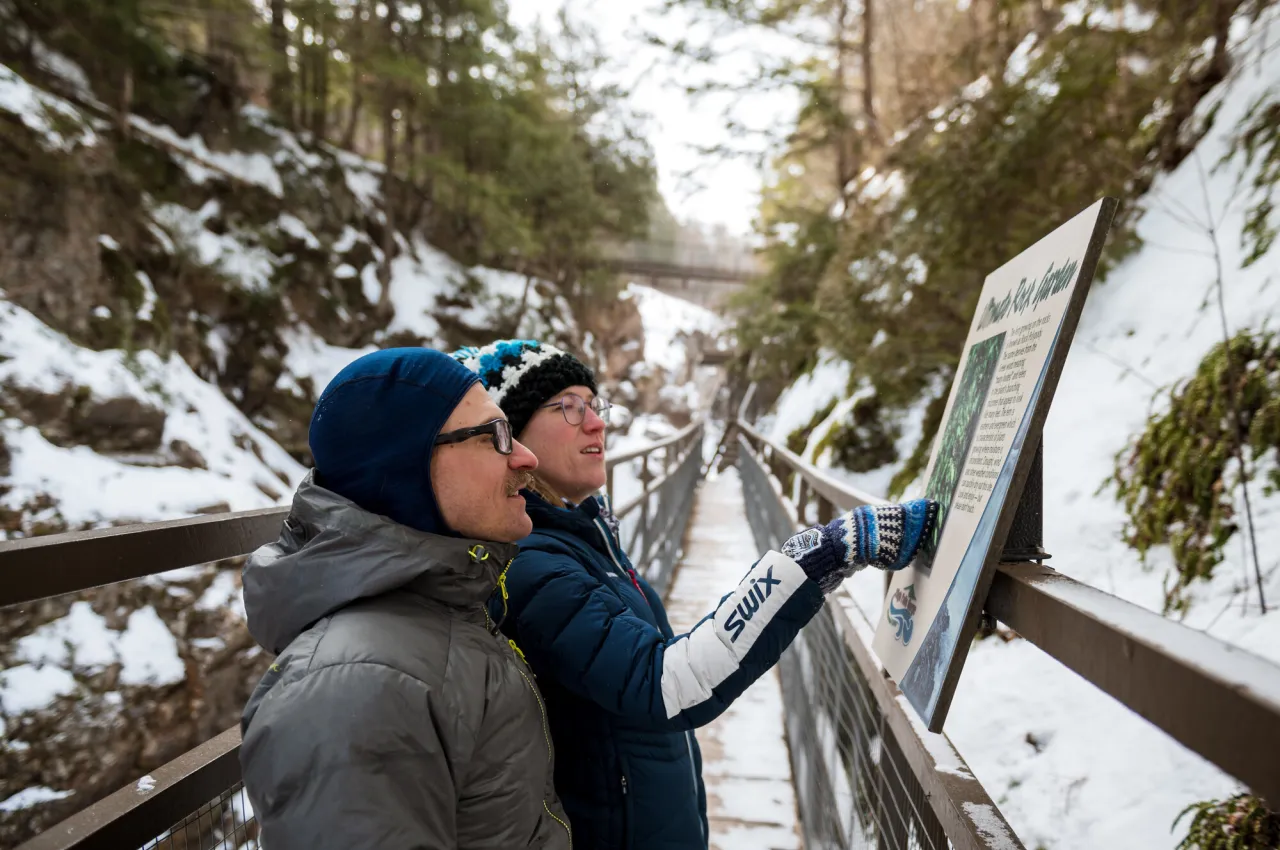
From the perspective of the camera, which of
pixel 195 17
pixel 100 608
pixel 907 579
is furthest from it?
pixel 195 17

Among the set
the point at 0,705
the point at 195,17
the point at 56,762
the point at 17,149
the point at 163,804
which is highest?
the point at 195,17

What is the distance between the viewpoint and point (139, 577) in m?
1.25

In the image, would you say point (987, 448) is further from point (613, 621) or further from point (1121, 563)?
point (1121, 563)

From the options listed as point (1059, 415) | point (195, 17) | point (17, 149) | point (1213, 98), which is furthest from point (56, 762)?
point (195, 17)

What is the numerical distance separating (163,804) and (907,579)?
4.52 ft

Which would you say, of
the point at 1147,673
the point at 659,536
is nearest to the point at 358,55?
the point at 659,536

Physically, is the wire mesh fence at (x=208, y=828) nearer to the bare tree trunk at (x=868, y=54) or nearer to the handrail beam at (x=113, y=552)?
the handrail beam at (x=113, y=552)

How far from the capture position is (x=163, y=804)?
1257 millimetres

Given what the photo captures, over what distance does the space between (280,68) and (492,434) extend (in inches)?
757

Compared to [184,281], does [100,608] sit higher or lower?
lower

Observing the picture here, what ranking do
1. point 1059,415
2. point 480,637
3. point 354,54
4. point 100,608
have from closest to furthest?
point 480,637, point 1059,415, point 100,608, point 354,54

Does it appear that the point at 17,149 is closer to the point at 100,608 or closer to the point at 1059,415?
the point at 100,608

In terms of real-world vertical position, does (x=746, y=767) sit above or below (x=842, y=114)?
below

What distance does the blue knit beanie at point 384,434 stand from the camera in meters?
1.14
